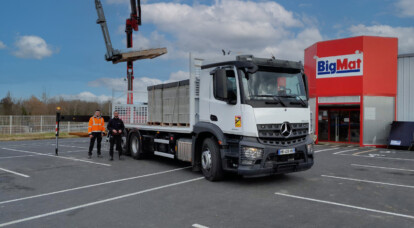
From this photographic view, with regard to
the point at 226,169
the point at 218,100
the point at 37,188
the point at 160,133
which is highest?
the point at 218,100

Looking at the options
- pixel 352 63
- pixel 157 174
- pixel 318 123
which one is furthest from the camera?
pixel 318 123

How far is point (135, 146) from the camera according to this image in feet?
38.8

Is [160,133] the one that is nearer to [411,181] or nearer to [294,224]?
[294,224]

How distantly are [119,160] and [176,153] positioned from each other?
3.30 meters

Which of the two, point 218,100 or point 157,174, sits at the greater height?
point 218,100

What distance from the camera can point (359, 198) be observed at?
6.16 m

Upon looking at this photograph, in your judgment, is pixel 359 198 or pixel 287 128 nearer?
pixel 359 198

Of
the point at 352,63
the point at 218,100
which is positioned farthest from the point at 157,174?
the point at 352,63

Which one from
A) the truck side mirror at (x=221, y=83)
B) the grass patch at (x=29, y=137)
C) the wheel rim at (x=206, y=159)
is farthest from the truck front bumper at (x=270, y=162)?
the grass patch at (x=29, y=137)

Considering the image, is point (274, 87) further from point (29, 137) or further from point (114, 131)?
point (29, 137)

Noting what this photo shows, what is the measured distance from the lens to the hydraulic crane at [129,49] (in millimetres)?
30087

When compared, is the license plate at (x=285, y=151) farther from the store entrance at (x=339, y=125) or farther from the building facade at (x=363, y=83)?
the store entrance at (x=339, y=125)

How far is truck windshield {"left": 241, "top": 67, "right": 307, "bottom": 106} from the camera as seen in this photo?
698cm

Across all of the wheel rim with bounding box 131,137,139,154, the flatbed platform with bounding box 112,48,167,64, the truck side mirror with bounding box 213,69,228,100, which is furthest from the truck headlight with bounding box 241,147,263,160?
the flatbed platform with bounding box 112,48,167,64
